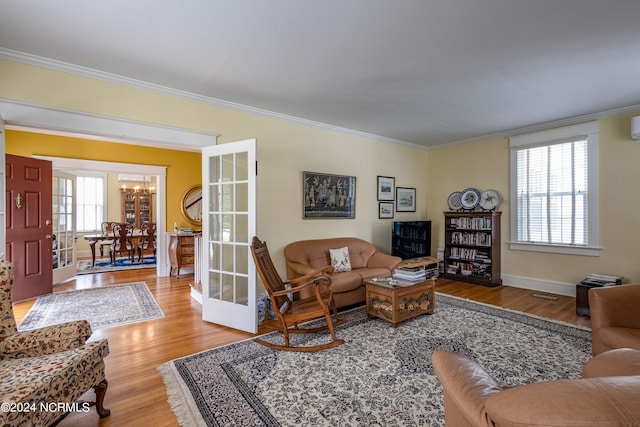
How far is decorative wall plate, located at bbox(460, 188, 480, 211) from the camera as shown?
5.39 metres

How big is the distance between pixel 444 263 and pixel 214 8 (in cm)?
536

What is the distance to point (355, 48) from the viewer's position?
8.27 ft

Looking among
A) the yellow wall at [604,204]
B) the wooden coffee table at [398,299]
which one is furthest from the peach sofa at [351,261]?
the yellow wall at [604,204]

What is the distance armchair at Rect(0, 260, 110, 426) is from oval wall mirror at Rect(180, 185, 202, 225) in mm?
4727

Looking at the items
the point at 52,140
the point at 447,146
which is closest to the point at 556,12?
the point at 447,146

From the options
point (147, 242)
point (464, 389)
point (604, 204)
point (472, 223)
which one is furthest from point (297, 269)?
point (147, 242)

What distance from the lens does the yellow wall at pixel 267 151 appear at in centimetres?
280

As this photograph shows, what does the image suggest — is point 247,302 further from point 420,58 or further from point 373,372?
point 420,58

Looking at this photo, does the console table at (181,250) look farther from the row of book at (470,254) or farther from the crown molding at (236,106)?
the row of book at (470,254)

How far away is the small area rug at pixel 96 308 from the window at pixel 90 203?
489 cm

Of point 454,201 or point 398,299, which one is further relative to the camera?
point 454,201

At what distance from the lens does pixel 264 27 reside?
2.23m

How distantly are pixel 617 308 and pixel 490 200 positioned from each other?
3259mm

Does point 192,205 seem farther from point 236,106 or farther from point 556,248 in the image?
point 556,248
